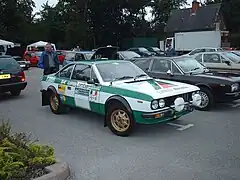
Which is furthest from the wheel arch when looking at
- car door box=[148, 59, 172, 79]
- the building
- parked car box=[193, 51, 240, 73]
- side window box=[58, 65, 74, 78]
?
the building

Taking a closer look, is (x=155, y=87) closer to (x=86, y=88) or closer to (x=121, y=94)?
(x=121, y=94)

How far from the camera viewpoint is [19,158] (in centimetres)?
420

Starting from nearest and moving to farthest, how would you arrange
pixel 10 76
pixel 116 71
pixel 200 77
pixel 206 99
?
pixel 116 71
pixel 206 99
pixel 200 77
pixel 10 76

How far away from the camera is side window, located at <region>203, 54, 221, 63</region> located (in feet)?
44.7

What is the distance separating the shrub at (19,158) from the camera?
3848mm

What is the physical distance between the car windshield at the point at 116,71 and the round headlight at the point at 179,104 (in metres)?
1.35

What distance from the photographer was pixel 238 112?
8.22m

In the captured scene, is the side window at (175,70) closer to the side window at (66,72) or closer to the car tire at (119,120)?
the side window at (66,72)

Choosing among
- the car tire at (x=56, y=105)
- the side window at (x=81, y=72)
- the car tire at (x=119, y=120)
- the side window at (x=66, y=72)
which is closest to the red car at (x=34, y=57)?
the car tire at (x=56, y=105)

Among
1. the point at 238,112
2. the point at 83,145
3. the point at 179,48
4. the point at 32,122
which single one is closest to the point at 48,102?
the point at 32,122

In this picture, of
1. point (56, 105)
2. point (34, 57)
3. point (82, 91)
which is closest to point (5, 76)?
point (56, 105)

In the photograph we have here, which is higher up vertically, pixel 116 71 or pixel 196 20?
pixel 196 20

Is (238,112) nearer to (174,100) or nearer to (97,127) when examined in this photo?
(174,100)

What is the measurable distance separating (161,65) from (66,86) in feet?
10.9
